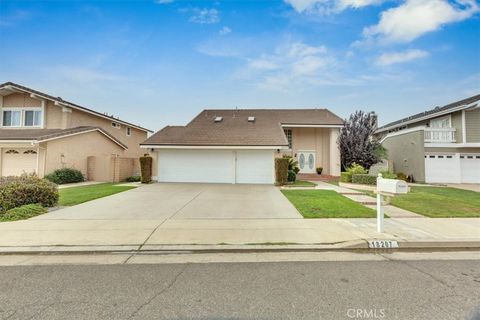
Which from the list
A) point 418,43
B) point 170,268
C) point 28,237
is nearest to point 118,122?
point 28,237

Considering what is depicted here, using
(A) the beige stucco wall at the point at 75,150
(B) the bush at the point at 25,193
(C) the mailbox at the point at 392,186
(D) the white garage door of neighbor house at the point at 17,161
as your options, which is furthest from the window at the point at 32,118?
(C) the mailbox at the point at 392,186

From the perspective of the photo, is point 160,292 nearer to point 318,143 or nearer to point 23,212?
point 23,212

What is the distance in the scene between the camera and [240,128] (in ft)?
62.9

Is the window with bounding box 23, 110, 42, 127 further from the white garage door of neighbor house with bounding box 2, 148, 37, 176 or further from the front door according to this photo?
the front door

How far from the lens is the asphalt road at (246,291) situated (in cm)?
266

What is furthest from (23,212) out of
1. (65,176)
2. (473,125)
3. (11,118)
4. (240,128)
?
(473,125)

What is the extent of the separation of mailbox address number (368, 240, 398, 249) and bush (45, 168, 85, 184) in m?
17.7

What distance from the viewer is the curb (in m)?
4.52

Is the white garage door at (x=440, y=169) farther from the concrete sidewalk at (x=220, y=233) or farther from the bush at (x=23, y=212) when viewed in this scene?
the bush at (x=23, y=212)

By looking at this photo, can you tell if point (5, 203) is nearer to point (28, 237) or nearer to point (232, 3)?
point (28, 237)

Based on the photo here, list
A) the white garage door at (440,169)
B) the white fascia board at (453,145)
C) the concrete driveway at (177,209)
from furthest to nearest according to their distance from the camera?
1. the white garage door at (440,169)
2. the white fascia board at (453,145)
3. the concrete driveway at (177,209)

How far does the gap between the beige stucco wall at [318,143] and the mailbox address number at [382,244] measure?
16.2m

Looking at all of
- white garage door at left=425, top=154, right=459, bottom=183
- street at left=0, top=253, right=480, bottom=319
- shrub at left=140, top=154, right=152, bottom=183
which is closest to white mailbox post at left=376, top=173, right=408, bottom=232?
street at left=0, top=253, right=480, bottom=319

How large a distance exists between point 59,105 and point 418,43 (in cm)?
2521
